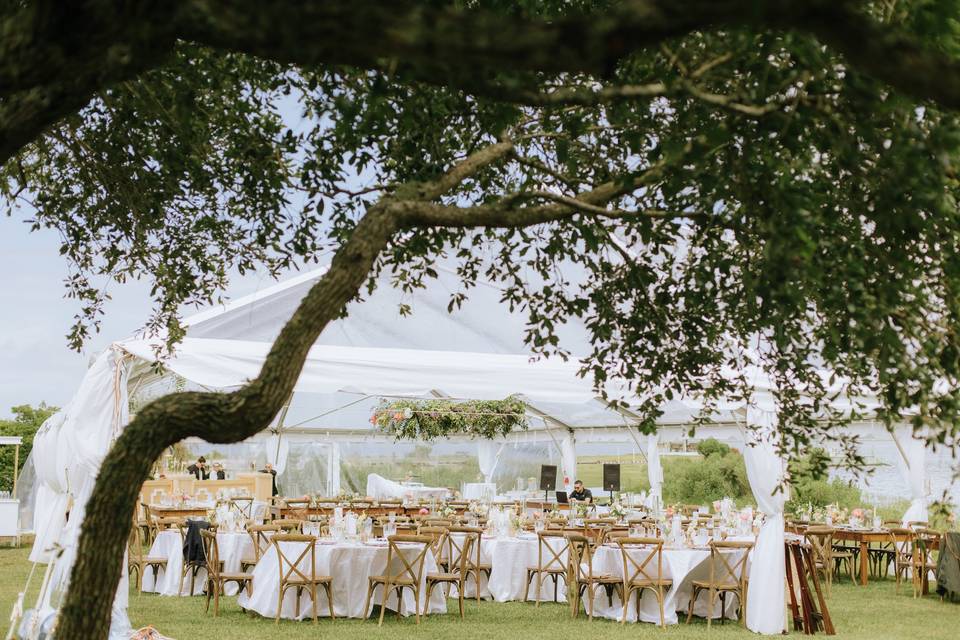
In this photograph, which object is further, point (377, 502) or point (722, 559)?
point (377, 502)

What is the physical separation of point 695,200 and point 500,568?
337 inches

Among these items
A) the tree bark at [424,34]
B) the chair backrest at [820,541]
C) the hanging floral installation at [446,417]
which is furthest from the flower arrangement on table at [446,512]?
the tree bark at [424,34]

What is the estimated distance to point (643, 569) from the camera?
10000 millimetres

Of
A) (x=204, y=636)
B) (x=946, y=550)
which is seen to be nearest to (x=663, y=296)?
(x=204, y=636)

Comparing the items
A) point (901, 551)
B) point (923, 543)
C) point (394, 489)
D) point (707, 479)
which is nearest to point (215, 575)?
point (923, 543)

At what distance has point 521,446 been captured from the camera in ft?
74.6

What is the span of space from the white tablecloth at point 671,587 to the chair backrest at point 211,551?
3889 mm

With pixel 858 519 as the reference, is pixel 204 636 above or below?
below

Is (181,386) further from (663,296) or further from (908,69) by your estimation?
(908,69)

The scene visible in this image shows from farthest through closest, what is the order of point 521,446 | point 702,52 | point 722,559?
point 521,446, point 722,559, point 702,52

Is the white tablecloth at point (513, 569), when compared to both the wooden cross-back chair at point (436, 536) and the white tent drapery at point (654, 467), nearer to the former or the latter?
the wooden cross-back chair at point (436, 536)

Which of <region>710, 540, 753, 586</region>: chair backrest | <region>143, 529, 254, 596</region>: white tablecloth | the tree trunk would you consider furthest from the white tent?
the tree trunk

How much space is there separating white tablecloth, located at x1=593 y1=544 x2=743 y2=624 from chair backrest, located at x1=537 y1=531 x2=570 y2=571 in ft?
1.70

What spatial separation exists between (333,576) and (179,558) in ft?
8.81
